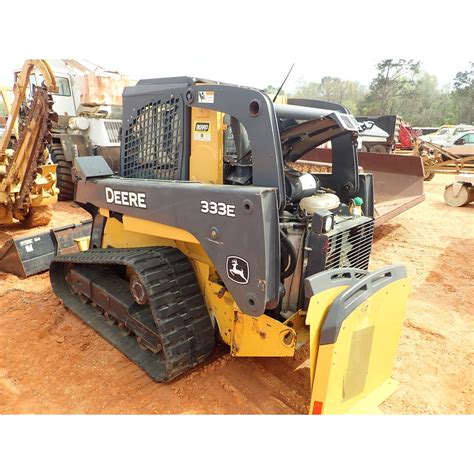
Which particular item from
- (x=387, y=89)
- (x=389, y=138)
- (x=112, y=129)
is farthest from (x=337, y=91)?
(x=112, y=129)

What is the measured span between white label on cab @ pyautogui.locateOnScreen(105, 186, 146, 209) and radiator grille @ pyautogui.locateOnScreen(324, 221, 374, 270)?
4.30 ft

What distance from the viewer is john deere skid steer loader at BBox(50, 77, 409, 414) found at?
2.14 meters

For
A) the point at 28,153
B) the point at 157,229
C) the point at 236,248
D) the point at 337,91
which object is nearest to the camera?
the point at 236,248

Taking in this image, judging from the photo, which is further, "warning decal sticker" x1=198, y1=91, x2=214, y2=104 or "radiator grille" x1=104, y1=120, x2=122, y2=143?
"radiator grille" x1=104, y1=120, x2=122, y2=143

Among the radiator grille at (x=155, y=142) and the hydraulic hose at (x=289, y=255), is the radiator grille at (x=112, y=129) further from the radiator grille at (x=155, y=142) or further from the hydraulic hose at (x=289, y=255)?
the hydraulic hose at (x=289, y=255)

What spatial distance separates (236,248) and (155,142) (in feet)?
4.08

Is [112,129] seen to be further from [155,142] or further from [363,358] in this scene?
[363,358]

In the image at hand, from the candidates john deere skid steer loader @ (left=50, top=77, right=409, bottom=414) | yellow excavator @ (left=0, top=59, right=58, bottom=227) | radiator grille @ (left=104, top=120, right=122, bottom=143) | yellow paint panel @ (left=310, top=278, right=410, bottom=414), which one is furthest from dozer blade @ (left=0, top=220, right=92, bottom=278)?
radiator grille @ (left=104, top=120, right=122, bottom=143)

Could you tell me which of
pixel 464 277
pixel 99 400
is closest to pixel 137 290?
pixel 99 400

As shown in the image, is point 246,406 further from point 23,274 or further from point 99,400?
point 23,274

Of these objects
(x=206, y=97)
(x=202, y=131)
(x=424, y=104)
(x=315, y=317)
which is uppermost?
(x=424, y=104)

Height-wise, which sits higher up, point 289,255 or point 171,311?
point 289,255

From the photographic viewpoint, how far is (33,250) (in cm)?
463

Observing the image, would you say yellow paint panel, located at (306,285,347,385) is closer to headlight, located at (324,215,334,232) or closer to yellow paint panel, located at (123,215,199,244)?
headlight, located at (324,215,334,232)
